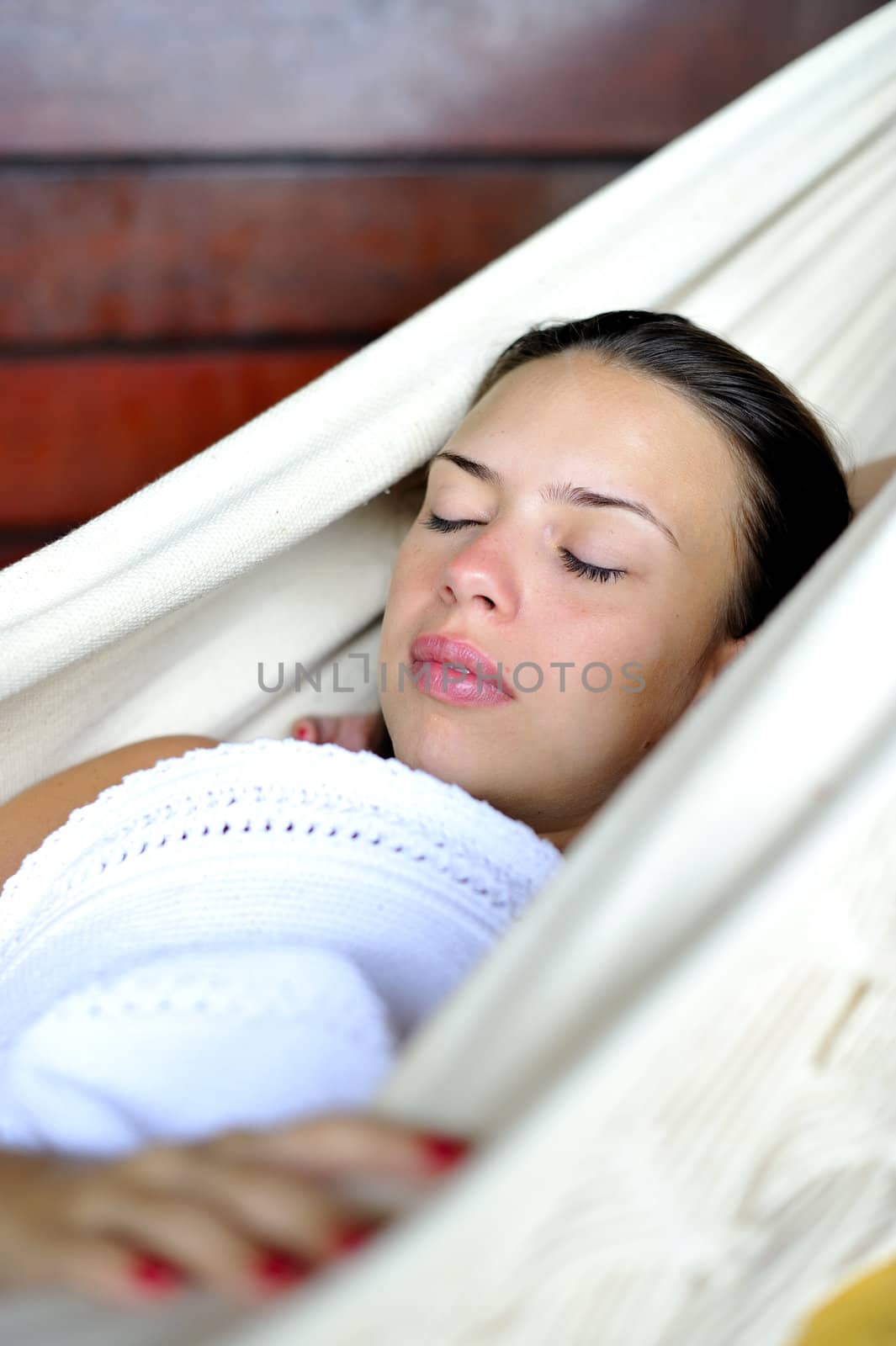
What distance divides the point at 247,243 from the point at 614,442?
3.02 ft

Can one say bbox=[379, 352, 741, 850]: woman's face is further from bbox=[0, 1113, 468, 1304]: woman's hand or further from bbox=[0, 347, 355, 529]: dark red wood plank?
bbox=[0, 347, 355, 529]: dark red wood plank

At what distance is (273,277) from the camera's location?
1617 millimetres

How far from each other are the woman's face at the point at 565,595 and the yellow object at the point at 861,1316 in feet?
1.19

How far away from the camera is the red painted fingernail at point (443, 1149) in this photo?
356mm

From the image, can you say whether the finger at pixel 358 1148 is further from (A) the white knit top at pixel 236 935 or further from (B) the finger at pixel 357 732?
(B) the finger at pixel 357 732

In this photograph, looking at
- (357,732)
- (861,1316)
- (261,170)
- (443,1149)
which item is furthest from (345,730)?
(261,170)

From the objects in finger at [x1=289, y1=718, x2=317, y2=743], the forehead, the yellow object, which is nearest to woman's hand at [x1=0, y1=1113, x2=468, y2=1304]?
the yellow object

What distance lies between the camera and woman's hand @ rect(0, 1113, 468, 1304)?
354mm

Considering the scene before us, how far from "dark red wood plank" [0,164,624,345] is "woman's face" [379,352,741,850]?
80cm

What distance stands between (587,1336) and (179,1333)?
0.44 feet

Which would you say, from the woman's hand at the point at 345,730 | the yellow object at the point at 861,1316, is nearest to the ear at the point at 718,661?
the woman's hand at the point at 345,730

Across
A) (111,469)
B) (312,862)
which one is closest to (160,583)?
(312,862)

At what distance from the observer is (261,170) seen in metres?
1.58

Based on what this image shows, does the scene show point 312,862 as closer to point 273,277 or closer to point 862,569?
point 862,569
